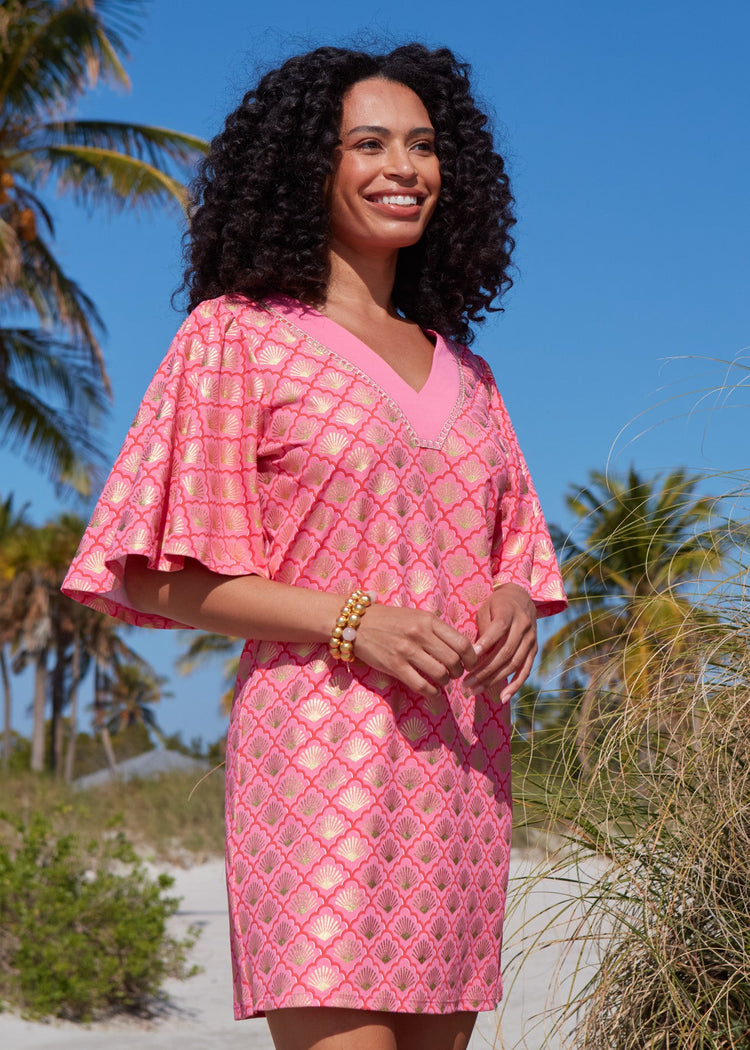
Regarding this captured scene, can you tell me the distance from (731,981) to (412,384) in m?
1.35

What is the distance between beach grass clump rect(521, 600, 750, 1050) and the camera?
8.27ft

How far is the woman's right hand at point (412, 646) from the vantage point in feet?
5.94

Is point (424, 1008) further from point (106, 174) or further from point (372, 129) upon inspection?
point (106, 174)

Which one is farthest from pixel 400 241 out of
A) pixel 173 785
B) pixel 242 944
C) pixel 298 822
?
pixel 173 785

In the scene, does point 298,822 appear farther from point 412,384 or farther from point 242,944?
point 412,384

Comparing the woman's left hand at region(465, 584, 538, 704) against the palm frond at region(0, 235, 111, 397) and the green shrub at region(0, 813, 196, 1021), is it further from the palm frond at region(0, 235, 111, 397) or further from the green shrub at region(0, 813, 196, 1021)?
the palm frond at region(0, 235, 111, 397)

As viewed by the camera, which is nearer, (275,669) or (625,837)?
(275,669)

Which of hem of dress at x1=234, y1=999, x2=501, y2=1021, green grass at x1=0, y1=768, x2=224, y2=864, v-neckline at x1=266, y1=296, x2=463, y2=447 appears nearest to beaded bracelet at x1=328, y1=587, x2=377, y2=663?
v-neckline at x1=266, y1=296, x2=463, y2=447

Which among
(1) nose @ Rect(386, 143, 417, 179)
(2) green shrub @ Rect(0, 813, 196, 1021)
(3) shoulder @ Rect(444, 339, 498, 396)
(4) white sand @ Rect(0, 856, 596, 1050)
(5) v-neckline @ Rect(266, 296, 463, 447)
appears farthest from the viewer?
(2) green shrub @ Rect(0, 813, 196, 1021)

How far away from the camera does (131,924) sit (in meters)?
7.39

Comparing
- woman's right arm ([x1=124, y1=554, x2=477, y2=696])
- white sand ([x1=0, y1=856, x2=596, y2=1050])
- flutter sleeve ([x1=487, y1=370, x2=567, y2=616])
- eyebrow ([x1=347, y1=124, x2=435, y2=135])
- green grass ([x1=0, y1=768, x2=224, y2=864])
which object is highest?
eyebrow ([x1=347, y1=124, x2=435, y2=135])

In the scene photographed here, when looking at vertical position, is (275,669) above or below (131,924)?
above

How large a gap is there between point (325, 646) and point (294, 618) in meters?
0.08

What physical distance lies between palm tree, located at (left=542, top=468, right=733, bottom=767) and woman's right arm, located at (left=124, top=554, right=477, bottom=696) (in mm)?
1034
